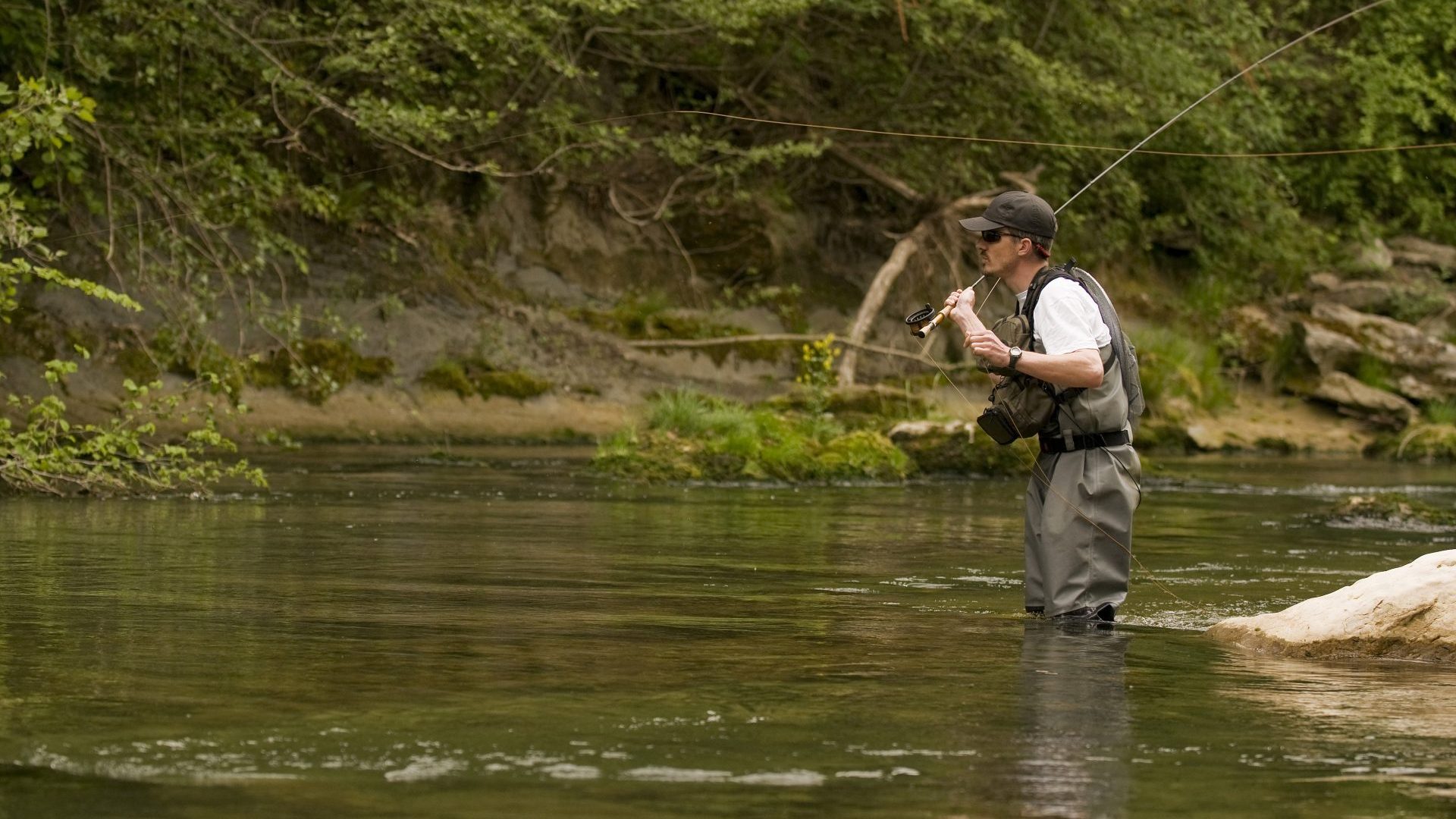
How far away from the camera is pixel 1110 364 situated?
7.15m

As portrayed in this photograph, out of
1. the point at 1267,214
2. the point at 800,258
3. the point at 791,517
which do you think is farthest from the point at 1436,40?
the point at 791,517

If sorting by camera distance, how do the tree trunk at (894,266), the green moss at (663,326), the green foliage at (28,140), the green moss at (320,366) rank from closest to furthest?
the green foliage at (28,140) < the green moss at (320,366) < the tree trunk at (894,266) < the green moss at (663,326)

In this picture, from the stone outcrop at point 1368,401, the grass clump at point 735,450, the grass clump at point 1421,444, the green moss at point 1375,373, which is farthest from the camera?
the green moss at point 1375,373

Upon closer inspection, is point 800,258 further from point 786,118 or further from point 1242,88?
point 1242,88

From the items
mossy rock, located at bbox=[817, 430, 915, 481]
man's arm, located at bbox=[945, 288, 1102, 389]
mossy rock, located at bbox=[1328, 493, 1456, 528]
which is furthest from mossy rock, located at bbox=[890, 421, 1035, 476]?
man's arm, located at bbox=[945, 288, 1102, 389]

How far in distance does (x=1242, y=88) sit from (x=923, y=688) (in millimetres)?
21153

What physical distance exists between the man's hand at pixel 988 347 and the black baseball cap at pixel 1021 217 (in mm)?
498

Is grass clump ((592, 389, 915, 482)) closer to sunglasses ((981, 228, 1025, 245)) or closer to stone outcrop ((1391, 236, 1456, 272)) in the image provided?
sunglasses ((981, 228, 1025, 245))

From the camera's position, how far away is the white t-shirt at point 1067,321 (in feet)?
22.7

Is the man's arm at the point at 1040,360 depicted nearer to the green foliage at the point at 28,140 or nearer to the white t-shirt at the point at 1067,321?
the white t-shirt at the point at 1067,321

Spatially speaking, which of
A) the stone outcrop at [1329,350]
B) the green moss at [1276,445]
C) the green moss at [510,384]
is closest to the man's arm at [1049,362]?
the green moss at [510,384]

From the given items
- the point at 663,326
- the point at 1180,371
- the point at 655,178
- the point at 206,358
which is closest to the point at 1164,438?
the point at 1180,371

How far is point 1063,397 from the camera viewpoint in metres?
7.22

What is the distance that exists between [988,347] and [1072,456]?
0.63 meters
